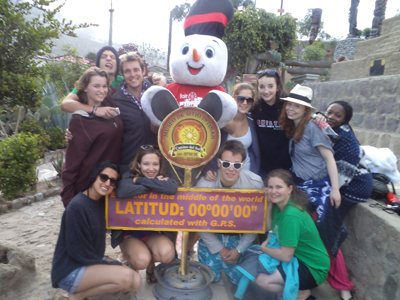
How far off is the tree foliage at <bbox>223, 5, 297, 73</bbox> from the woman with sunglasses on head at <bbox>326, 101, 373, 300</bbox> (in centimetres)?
1128

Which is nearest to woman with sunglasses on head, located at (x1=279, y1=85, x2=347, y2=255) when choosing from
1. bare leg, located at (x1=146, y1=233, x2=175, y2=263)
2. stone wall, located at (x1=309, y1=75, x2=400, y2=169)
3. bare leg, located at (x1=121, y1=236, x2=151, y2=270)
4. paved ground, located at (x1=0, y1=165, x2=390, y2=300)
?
paved ground, located at (x1=0, y1=165, x2=390, y2=300)

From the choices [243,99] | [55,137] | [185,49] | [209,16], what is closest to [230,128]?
[243,99]

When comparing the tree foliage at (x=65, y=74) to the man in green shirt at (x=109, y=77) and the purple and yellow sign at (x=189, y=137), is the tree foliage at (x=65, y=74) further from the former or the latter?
the purple and yellow sign at (x=189, y=137)

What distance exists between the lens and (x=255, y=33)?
12914 millimetres

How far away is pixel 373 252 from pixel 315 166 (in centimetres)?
85

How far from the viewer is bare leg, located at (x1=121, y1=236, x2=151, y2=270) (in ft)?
8.33

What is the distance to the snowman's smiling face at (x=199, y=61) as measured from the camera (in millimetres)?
2939

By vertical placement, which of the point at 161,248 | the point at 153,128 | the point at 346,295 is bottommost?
the point at 346,295

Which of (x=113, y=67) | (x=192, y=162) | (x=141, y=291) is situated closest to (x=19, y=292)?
(x=141, y=291)

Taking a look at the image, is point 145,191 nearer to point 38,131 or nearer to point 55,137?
point 38,131

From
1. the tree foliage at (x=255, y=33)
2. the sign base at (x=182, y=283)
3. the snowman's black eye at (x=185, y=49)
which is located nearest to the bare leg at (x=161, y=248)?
the sign base at (x=182, y=283)

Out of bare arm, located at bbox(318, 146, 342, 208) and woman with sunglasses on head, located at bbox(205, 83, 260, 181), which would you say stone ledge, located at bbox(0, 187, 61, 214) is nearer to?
woman with sunglasses on head, located at bbox(205, 83, 260, 181)

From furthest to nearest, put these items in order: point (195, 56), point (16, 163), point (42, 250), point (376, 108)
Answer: point (376, 108) → point (16, 163) → point (42, 250) → point (195, 56)

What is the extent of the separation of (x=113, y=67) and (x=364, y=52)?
210 inches
